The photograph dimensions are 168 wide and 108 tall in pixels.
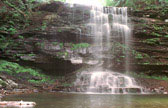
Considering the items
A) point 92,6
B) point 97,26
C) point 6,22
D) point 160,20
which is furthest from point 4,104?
point 160,20

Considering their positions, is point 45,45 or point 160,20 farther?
point 160,20

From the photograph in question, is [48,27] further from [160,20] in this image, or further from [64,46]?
[160,20]

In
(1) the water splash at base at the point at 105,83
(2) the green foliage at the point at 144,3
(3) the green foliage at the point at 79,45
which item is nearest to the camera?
(1) the water splash at base at the point at 105,83

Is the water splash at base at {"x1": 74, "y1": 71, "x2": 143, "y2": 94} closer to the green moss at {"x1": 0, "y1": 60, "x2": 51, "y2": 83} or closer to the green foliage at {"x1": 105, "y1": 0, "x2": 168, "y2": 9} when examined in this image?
the green moss at {"x1": 0, "y1": 60, "x2": 51, "y2": 83}

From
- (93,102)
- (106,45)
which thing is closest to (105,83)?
(106,45)

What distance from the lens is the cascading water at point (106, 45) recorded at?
14658 mm

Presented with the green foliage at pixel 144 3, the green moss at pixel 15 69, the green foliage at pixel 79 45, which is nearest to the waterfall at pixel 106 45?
the green foliage at pixel 79 45

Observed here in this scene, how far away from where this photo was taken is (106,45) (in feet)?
67.4

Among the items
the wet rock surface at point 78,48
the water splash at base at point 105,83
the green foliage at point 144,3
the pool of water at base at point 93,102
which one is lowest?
the water splash at base at point 105,83

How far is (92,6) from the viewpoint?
2312 cm

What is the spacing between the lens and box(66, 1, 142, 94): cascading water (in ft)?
48.1

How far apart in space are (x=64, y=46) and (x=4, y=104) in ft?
42.4

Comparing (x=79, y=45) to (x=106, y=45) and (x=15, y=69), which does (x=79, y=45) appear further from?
(x=15, y=69)

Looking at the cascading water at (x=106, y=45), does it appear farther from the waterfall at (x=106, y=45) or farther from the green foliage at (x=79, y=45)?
the green foliage at (x=79, y=45)
